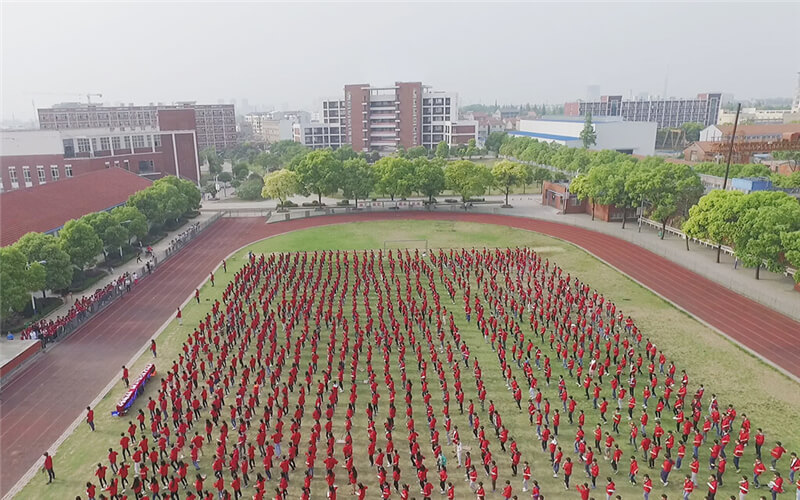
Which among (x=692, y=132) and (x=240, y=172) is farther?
(x=692, y=132)

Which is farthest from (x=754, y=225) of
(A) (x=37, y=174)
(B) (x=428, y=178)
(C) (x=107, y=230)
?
(A) (x=37, y=174)

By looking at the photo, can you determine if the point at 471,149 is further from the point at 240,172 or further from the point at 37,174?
the point at 37,174

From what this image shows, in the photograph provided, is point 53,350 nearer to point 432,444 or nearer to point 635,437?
point 432,444

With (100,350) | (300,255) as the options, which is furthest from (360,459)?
(300,255)

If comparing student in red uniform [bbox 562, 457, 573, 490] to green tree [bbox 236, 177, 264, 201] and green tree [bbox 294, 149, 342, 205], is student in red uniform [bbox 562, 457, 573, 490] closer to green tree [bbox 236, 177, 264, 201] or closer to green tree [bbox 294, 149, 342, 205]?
green tree [bbox 294, 149, 342, 205]

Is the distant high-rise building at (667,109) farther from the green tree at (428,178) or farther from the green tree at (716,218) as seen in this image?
the green tree at (716,218)

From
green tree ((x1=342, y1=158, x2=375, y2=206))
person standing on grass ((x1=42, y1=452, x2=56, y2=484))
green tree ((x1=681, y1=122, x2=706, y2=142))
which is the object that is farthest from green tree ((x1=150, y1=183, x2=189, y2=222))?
green tree ((x1=681, y1=122, x2=706, y2=142))

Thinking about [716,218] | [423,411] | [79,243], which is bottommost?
[423,411]

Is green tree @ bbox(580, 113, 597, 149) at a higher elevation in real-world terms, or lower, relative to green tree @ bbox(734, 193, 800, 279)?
higher
